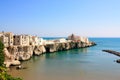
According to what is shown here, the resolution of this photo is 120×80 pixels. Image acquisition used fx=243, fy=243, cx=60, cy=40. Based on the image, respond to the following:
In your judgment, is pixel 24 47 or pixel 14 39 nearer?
pixel 24 47

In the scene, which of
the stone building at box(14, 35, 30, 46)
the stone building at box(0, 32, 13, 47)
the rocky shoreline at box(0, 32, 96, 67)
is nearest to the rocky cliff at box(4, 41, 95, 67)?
the rocky shoreline at box(0, 32, 96, 67)

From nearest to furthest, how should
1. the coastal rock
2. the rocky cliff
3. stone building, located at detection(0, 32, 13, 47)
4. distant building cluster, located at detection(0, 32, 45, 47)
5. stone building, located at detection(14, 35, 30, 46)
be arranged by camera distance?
the rocky cliff → stone building, located at detection(0, 32, 13, 47) → distant building cluster, located at detection(0, 32, 45, 47) → stone building, located at detection(14, 35, 30, 46) → the coastal rock

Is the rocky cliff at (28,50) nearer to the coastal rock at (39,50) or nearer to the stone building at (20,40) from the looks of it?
the coastal rock at (39,50)

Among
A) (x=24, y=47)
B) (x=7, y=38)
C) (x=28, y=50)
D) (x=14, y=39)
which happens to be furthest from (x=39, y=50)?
(x=7, y=38)

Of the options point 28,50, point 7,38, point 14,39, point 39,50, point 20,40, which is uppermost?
point 7,38

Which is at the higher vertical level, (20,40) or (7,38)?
(7,38)

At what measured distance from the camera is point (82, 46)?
125562mm

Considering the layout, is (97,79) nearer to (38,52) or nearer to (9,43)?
(9,43)

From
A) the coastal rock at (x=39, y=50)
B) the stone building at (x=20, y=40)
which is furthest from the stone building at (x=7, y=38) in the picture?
the coastal rock at (x=39, y=50)

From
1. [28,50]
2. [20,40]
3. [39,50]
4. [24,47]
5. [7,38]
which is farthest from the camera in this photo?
[39,50]

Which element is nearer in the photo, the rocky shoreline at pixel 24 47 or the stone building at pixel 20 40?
the rocky shoreline at pixel 24 47

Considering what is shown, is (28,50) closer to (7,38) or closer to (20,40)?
(20,40)

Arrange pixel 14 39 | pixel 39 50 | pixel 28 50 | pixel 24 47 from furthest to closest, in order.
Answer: pixel 39 50 < pixel 14 39 < pixel 28 50 < pixel 24 47

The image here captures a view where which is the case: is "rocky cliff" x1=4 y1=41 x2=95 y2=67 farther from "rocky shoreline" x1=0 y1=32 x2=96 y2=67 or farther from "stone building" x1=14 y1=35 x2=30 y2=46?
"stone building" x1=14 y1=35 x2=30 y2=46
